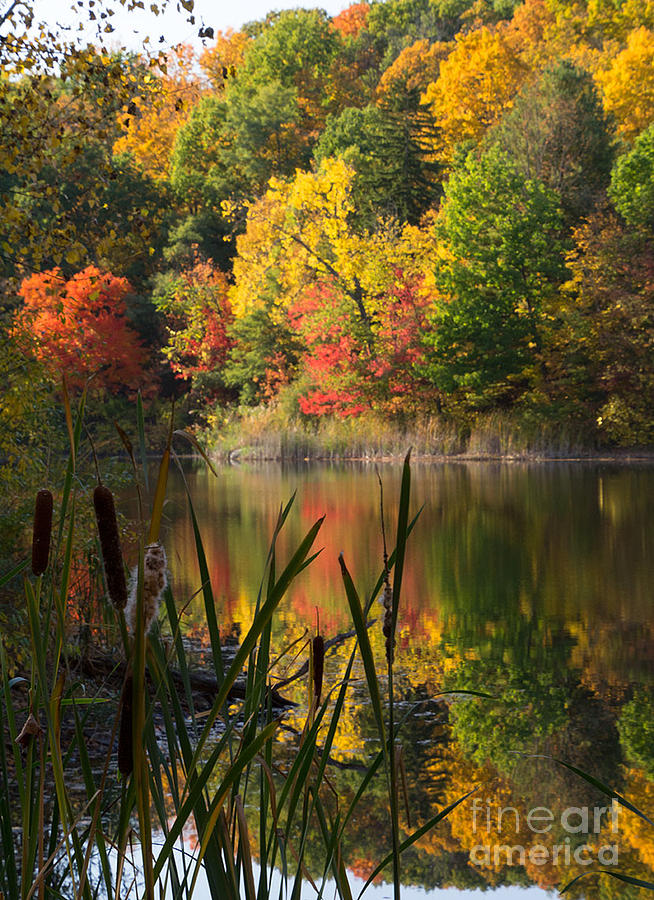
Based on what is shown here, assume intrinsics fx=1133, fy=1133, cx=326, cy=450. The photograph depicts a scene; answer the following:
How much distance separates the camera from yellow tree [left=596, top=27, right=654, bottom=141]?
119 ft

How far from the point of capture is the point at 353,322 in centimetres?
2866

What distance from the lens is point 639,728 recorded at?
4496mm

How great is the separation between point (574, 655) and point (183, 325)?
1226 inches

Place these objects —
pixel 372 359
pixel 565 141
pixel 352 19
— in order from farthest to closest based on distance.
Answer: pixel 352 19 < pixel 565 141 < pixel 372 359

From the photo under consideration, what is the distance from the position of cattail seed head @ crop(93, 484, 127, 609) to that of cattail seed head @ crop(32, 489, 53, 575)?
5.8 inches

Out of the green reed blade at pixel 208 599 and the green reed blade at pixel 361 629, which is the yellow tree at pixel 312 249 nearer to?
the green reed blade at pixel 208 599

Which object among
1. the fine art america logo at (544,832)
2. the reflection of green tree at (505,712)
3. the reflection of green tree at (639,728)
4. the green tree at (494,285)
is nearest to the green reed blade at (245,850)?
the fine art america logo at (544,832)

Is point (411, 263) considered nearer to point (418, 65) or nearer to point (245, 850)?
point (418, 65)

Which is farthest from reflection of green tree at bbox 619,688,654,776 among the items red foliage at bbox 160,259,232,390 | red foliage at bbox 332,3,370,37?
red foliage at bbox 332,3,370,37

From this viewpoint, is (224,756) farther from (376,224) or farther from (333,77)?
(333,77)

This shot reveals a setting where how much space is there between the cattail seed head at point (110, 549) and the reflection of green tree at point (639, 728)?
11.5ft

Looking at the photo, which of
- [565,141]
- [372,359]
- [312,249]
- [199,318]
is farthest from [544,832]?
[199,318]

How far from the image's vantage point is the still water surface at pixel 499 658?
319 centimetres

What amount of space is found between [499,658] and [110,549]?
5391 mm
